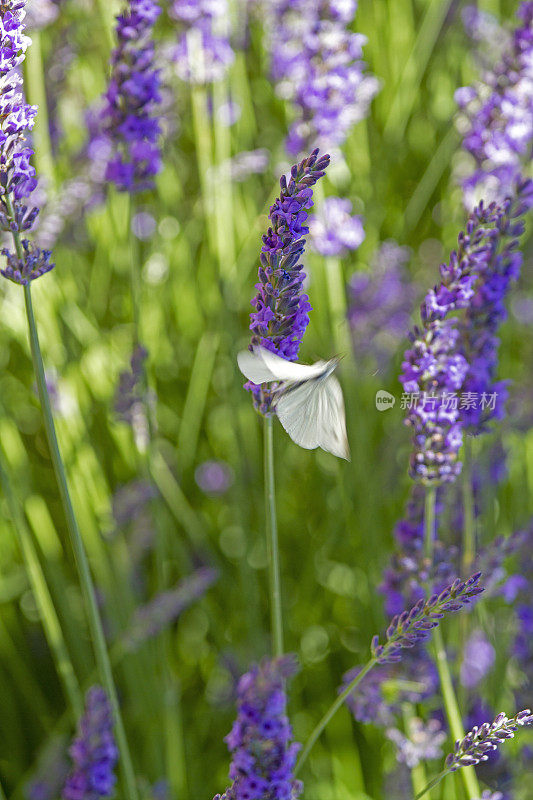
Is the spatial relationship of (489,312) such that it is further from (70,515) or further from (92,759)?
(92,759)

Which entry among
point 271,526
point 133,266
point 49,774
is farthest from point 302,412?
point 49,774

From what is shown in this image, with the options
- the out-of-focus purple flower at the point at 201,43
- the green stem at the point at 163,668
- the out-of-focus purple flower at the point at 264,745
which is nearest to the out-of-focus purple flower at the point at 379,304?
the out-of-focus purple flower at the point at 201,43

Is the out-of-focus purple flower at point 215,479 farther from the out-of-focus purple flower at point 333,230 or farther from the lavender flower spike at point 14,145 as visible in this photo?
the lavender flower spike at point 14,145

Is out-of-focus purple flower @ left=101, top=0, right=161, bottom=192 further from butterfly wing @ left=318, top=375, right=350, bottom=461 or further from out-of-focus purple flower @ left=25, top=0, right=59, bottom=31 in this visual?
butterfly wing @ left=318, top=375, right=350, bottom=461

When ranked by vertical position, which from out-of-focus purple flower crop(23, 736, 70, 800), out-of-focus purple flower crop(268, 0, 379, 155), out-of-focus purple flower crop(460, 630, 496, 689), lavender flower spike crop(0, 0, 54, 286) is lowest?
out-of-focus purple flower crop(23, 736, 70, 800)

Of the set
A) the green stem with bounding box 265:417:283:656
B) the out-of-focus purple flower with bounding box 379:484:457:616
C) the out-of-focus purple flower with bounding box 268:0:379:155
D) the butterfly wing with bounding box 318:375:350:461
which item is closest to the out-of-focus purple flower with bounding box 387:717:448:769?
the out-of-focus purple flower with bounding box 379:484:457:616
